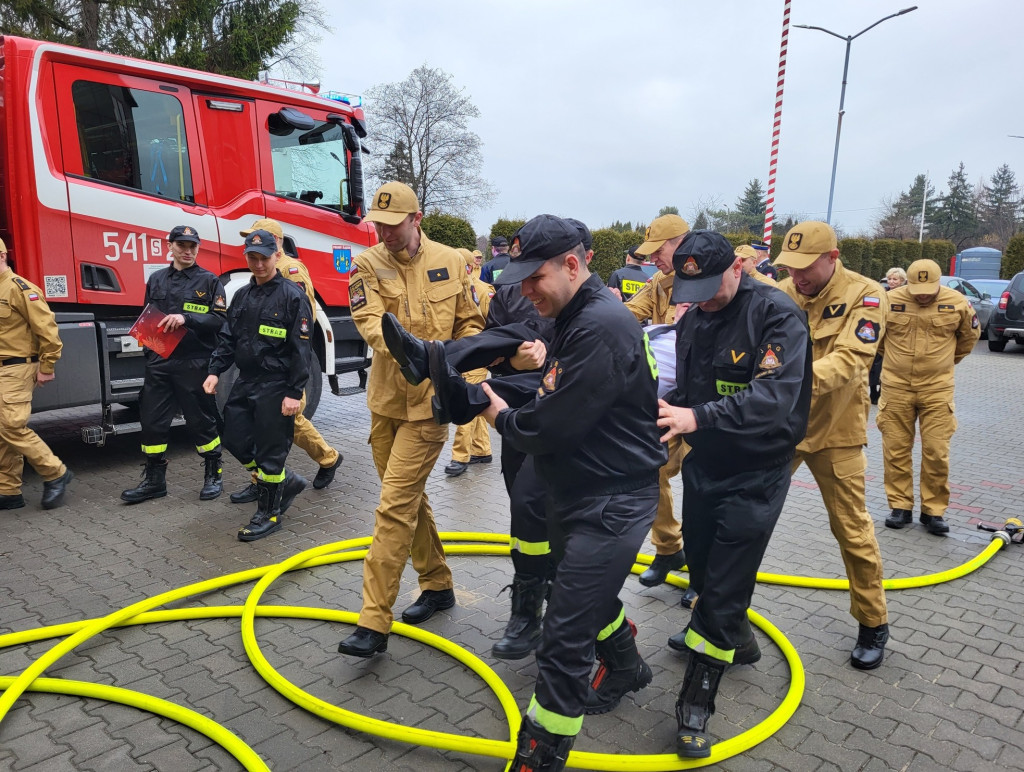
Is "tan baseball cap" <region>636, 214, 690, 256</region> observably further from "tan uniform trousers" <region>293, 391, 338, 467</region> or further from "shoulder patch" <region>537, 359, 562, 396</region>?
"tan uniform trousers" <region>293, 391, 338, 467</region>

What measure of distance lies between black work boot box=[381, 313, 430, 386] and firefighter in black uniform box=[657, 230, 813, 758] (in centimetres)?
99

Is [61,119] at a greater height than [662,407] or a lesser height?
greater

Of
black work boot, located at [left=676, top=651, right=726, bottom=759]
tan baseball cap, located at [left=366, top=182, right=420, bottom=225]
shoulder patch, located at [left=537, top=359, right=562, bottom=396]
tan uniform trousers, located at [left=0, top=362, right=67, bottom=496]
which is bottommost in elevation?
black work boot, located at [left=676, top=651, right=726, bottom=759]

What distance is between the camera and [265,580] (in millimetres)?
4105

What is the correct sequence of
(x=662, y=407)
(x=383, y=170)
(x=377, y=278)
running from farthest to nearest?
(x=383, y=170) < (x=377, y=278) < (x=662, y=407)

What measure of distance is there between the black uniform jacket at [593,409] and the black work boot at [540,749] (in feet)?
2.54

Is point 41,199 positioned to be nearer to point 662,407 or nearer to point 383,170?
point 662,407

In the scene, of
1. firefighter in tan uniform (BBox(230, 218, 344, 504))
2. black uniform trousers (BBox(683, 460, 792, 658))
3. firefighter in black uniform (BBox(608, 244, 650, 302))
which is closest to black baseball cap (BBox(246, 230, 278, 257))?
firefighter in tan uniform (BBox(230, 218, 344, 504))

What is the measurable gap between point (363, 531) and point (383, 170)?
31.4 meters

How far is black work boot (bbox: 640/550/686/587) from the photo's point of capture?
4562 mm

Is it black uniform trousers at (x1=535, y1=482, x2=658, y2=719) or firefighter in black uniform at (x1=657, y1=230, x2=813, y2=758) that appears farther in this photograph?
firefighter in black uniform at (x1=657, y1=230, x2=813, y2=758)

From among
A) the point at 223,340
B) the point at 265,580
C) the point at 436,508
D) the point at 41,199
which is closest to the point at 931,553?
the point at 436,508

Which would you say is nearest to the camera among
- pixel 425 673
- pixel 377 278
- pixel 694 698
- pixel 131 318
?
pixel 694 698

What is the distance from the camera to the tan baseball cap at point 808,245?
11.8 ft
